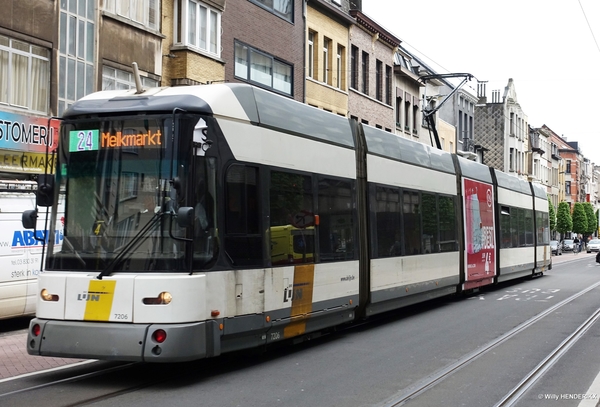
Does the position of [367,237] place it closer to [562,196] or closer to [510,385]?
[510,385]

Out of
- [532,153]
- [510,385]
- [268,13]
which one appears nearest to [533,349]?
[510,385]

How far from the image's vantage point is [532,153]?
88.1 m

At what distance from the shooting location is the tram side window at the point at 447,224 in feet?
59.3

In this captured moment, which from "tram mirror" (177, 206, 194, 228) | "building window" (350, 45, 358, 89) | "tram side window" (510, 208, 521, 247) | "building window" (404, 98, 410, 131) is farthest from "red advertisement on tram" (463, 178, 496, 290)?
"building window" (404, 98, 410, 131)

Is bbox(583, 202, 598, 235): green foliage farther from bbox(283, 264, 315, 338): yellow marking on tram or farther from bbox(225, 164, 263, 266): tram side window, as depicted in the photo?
bbox(225, 164, 263, 266): tram side window

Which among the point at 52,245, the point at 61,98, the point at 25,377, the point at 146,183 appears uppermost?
the point at 61,98

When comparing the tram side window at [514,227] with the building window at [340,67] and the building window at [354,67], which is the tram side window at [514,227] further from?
the building window at [354,67]

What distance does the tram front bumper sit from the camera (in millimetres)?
8703

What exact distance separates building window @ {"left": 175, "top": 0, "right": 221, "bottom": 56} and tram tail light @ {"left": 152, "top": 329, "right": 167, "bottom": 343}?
1518cm

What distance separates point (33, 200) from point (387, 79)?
2704 cm

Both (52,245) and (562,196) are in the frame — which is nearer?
(52,245)

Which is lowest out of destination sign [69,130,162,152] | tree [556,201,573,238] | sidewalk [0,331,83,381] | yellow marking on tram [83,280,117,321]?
sidewalk [0,331,83,381]

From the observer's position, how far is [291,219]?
11.1 m

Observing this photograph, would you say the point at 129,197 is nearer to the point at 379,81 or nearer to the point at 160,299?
the point at 160,299
